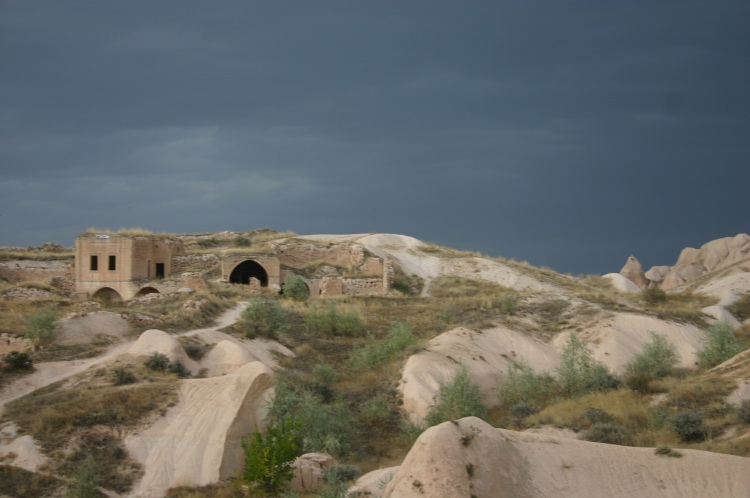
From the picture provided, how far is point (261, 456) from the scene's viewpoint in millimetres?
18266

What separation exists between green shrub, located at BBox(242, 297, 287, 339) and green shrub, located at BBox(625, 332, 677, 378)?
11.8 m

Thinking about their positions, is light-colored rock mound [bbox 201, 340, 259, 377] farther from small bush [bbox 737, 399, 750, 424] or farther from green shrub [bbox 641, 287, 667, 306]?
green shrub [bbox 641, 287, 667, 306]

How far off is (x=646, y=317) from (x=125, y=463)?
21823mm

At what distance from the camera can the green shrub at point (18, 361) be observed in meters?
25.0

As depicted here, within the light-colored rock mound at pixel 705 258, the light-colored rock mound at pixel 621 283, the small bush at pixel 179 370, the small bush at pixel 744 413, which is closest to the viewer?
the small bush at pixel 744 413

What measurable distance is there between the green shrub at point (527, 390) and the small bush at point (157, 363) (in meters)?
9.18

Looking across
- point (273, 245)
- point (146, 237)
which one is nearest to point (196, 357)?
point (146, 237)

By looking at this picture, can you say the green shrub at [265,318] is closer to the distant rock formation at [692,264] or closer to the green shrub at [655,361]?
the green shrub at [655,361]

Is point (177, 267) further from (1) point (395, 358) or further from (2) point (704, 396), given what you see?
(2) point (704, 396)

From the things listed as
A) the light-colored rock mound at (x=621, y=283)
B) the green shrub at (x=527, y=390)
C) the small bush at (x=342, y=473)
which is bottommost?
the small bush at (x=342, y=473)

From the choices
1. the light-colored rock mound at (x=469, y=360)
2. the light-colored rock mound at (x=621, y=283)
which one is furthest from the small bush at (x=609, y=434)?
the light-colored rock mound at (x=621, y=283)

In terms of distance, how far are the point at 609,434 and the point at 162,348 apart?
41.6ft

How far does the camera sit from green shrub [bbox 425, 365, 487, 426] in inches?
931

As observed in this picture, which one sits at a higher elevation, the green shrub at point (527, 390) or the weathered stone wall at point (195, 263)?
the weathered stone wall at point (195, 263)
